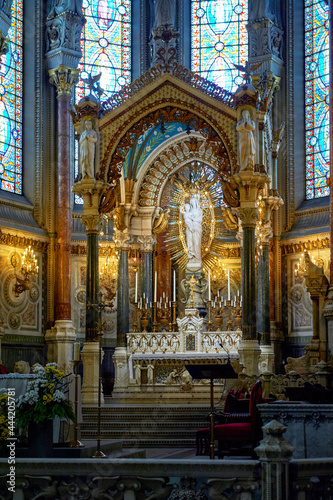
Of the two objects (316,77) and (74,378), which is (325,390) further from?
(316,77)

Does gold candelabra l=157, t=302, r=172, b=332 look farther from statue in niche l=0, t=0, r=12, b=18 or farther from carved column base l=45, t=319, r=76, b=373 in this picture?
statue in niche l=0, t=0, r=12, b=18

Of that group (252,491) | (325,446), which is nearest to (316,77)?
(325,446)

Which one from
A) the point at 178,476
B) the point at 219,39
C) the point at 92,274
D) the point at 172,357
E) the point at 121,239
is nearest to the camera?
the point at 178,476

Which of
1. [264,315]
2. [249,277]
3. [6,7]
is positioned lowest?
[264,315]

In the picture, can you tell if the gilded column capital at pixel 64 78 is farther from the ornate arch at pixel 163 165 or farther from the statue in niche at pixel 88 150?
the statue in niche at pixel 88 150

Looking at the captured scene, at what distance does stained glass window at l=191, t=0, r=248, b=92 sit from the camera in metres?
21.6

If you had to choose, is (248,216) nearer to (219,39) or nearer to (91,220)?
(91,220)

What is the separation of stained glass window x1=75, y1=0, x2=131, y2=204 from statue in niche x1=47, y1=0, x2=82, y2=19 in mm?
1200

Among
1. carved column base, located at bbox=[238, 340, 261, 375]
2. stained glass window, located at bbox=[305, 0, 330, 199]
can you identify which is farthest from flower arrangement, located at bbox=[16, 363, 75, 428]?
stained glass window, located at bbox=[305, 0, 330, 199]

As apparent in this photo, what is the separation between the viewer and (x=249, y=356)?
47.7ft

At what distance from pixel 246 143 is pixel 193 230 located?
366cm

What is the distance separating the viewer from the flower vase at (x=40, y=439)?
26.3ft

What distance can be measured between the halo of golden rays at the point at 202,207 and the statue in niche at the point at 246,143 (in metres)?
3.83

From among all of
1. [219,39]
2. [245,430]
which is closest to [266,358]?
[245,430]
